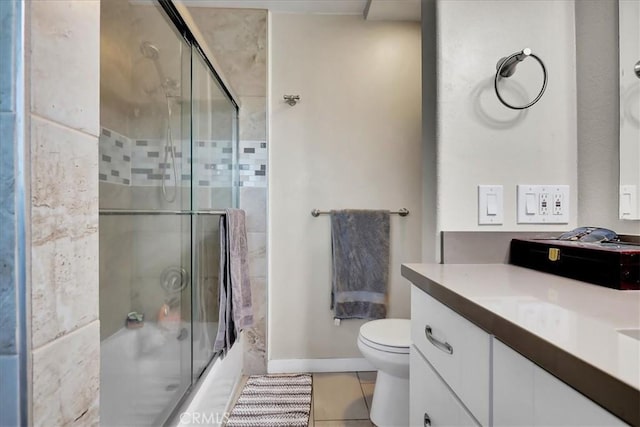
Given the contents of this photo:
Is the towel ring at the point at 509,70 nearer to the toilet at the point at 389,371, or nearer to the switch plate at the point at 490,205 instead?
the switch plate at the point at 490,205

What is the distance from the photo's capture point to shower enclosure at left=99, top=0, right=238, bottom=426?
1.15m

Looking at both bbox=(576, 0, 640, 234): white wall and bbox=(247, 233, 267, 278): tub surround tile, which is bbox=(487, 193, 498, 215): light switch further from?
bbox=(247, 233, 267, 278): tub surround tile

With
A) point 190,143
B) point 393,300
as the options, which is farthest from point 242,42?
point 393,300

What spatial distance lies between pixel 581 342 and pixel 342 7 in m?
2.21

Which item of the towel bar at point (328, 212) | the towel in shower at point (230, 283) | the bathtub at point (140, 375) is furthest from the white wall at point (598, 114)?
the bathtub at point (140, 375)

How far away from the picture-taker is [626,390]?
311mm

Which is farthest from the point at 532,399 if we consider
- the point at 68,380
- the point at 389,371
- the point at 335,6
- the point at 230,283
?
the point at 335,6

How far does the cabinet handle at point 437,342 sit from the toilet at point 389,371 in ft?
2.13

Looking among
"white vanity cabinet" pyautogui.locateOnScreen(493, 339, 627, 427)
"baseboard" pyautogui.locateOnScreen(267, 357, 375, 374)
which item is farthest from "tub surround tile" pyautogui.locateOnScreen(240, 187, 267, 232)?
"white vanity cabinet" pyautogui.locateOnScreen(493, 339, 627, 427)

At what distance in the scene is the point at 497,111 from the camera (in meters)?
1.08

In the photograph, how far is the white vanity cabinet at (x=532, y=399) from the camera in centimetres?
37

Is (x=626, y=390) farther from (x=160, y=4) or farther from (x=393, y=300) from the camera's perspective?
(x=393, y=300)

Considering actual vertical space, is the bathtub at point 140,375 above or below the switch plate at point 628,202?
below

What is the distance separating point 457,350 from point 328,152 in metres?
1.62
